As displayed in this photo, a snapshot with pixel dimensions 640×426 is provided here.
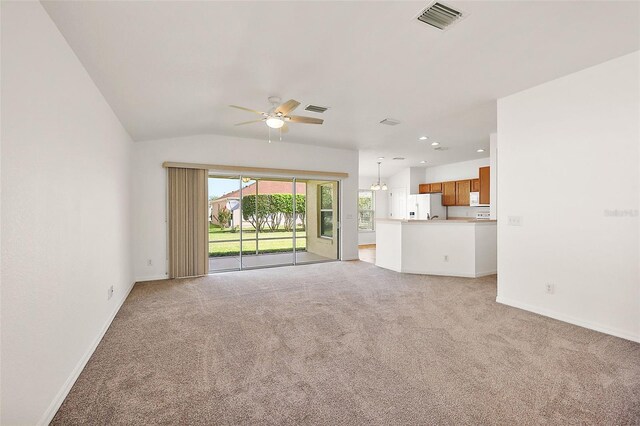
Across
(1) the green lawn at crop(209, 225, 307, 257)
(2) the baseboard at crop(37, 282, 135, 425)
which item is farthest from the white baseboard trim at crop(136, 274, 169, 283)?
(2) the baseboard at crop(37, 282, 135, 425)

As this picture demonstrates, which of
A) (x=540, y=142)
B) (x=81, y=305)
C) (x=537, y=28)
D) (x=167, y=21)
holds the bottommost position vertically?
(x=81, y=305)

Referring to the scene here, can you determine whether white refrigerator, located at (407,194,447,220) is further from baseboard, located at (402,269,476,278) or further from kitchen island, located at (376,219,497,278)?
baseboard, located at (402,269,476,278)

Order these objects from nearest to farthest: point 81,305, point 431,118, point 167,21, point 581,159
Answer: point 167,21 → point 81,305 → point 581,159 → point 431,118

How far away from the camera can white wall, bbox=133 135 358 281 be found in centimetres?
527

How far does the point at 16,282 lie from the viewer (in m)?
1.49

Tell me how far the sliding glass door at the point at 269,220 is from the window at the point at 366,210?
305 centimetres

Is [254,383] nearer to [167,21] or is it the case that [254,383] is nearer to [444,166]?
[167,21]

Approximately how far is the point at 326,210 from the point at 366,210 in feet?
11.4

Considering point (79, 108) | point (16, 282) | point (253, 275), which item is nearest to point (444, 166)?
point (253, 275)

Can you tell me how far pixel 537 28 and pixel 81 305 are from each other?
4.39 m

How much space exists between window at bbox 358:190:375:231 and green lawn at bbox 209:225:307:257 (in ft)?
9.99

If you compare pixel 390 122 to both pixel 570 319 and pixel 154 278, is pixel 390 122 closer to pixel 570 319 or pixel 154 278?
pixel 570 319

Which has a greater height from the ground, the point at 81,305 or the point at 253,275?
the point at 81,305

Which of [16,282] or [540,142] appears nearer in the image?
[16,282]
